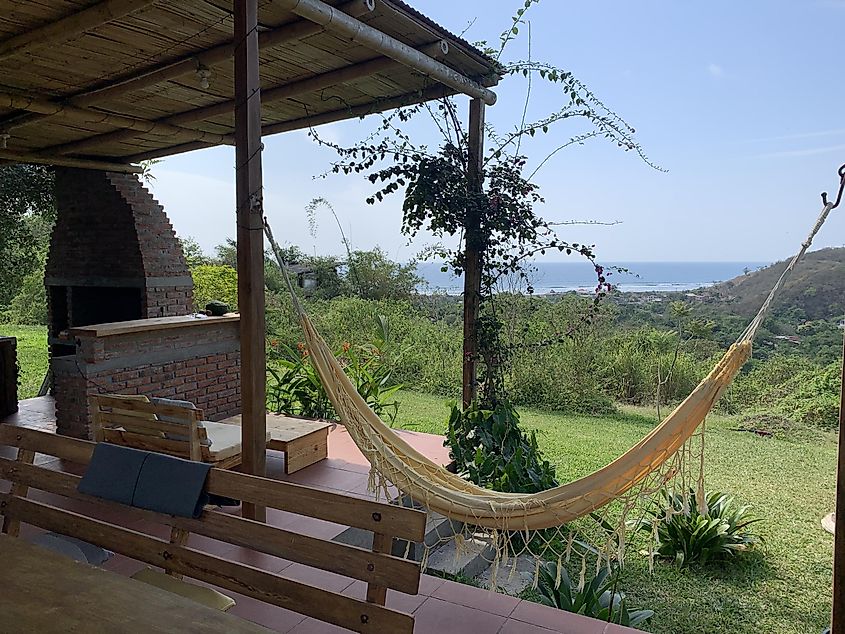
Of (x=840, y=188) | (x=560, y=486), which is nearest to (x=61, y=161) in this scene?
(x=560, y=486)

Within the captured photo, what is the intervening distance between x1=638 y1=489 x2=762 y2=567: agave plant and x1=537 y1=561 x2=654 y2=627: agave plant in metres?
0.67

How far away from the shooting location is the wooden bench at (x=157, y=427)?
283 cm

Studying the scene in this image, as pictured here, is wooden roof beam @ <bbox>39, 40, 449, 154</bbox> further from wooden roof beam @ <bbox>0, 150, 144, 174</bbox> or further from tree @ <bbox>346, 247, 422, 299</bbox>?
tree @ <bbox>346, 247, 422, 299</bbox>

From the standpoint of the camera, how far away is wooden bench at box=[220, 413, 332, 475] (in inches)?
139

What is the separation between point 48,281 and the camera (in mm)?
6039

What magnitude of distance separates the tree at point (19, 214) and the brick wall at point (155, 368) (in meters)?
3.19

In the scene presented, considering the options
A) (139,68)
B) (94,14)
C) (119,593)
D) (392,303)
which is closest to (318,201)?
(392,303)

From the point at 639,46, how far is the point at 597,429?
404cm

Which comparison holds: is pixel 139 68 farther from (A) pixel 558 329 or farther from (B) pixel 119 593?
(A) pixel 558 329

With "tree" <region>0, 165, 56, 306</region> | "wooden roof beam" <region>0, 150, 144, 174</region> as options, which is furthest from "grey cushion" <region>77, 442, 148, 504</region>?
"tree" <region>0, 165, 56, 306</region>

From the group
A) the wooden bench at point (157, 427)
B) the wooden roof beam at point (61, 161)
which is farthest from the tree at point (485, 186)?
the wooden roof beam at point (61, 161)

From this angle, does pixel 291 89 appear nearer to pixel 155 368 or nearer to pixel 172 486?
pixel 155 368

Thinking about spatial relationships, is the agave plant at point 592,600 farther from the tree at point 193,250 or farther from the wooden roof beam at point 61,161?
the tree at point 193,250

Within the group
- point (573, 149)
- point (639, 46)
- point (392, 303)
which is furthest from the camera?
point (392, 303)
